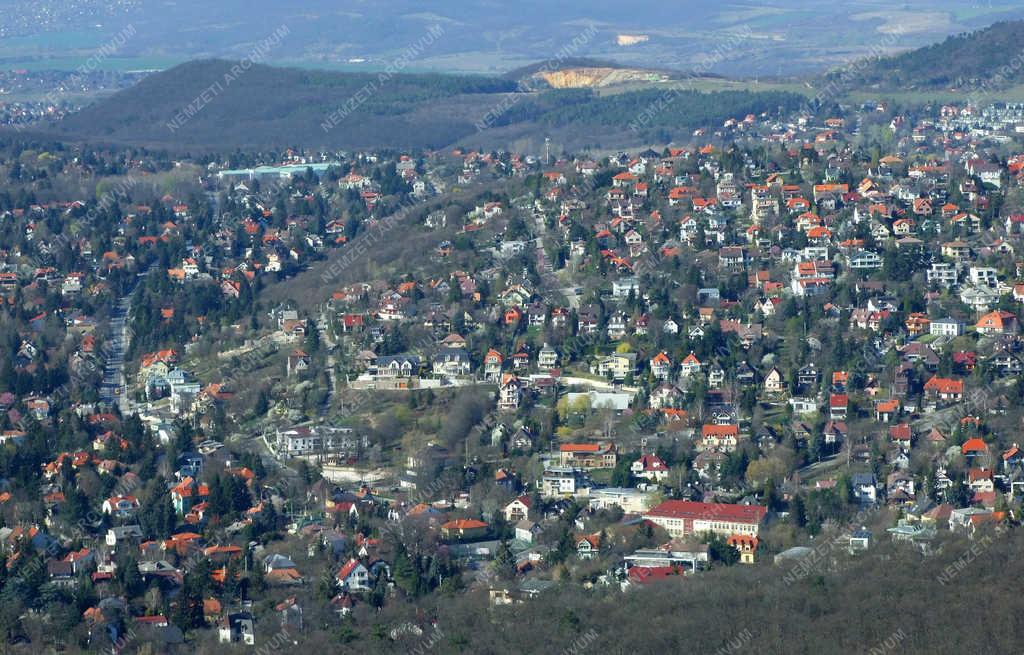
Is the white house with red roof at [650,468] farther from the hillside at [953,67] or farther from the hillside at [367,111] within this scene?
the hillside at [953,67]

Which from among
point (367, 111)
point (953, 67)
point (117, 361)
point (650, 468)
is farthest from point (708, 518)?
point (367, 111)

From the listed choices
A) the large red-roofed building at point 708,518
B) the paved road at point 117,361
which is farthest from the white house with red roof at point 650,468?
the paved road at point 117,361

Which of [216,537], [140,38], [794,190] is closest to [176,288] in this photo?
[794,190]

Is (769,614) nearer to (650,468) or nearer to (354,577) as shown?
(354,577)

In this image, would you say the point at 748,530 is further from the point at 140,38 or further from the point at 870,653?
the point at 140,38

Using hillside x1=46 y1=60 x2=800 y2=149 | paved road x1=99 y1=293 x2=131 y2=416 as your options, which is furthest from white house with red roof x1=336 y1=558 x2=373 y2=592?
hillside x1=46 y1=60 x2=800 y2=149

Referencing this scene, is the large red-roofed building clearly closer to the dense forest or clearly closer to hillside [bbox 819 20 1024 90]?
the dense forest
